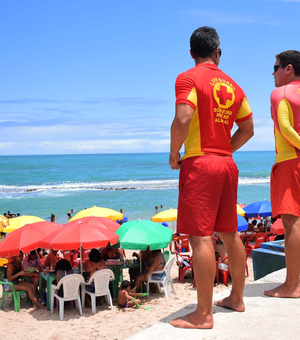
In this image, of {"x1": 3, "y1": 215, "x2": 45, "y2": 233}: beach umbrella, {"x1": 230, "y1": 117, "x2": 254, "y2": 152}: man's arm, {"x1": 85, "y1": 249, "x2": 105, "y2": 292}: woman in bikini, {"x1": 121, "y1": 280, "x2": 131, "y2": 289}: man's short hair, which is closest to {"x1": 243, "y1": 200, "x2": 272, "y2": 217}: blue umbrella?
{"x1": 121, "y1": 280, "x2": 131, "y2": 289}: man's short hair

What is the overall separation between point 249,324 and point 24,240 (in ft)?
20.4

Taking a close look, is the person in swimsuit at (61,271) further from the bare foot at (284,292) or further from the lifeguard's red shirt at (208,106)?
the lifeguard's red shirt at (208,106)

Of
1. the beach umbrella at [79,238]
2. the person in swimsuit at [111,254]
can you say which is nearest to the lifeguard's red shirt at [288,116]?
the beach umbrella at [79,238]

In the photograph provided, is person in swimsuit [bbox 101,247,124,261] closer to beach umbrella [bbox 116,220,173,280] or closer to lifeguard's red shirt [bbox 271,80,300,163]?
beach umbrella [bbox 116,220,173,280]

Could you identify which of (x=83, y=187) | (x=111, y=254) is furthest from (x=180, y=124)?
(x=83, y=187)

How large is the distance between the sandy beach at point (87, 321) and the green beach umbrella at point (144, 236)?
1.23 meters

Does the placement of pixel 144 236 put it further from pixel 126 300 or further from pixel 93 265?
pixel 126 300

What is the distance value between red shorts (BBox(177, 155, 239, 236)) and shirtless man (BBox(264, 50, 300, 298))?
785mm

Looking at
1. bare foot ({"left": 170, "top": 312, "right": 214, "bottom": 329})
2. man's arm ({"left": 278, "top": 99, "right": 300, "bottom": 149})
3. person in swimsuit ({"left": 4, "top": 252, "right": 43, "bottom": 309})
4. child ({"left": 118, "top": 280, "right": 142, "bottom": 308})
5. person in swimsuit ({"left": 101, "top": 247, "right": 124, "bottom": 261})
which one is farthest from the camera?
person in swimsuit ({"left": 101, "top": 247, "right": 124, "bottom": 261})

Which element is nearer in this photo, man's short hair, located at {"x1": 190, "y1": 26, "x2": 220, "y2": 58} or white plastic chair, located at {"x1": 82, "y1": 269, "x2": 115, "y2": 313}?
man's short hair, located at {"x1": 190, "y1": 26, "x2": 220, "y2": 58}

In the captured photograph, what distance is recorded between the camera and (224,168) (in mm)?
2691

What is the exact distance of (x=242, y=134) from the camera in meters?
3.03

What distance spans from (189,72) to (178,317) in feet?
5.46

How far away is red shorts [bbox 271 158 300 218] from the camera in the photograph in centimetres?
324
